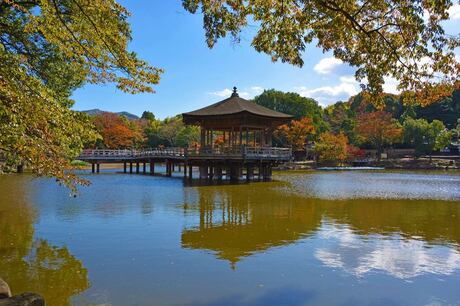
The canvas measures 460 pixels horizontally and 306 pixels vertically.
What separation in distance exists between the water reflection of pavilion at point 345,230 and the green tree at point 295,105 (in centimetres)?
4551

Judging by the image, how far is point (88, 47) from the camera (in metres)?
7.54

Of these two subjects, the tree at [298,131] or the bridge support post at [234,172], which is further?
the tree at [298,131]

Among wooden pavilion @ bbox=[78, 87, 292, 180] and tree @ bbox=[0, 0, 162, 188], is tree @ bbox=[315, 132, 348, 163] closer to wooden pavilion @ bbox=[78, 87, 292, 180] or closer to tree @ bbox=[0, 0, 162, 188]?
wooden pavilion @ bbox=[78, 87, 292, 180]

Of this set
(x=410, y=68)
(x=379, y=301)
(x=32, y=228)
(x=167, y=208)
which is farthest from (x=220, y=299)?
(x=167, y=208)

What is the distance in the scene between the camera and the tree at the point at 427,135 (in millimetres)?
52281

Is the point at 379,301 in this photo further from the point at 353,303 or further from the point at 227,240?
the point at 227,240

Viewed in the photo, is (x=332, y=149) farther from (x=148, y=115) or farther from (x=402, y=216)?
(x=148, y=115)

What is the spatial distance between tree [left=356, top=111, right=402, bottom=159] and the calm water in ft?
129

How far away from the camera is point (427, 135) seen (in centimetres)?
5259

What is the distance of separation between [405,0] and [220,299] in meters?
5.06

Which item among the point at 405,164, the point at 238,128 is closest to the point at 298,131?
the point at 405,164

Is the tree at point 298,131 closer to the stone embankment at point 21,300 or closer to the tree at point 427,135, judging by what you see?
the tree at point 427,135

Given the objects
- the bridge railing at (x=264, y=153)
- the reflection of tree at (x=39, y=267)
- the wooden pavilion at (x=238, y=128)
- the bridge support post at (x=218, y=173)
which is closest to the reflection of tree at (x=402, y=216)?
the reflection of tree at (x=39, y=267)

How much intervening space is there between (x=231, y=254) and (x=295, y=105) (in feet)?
188
